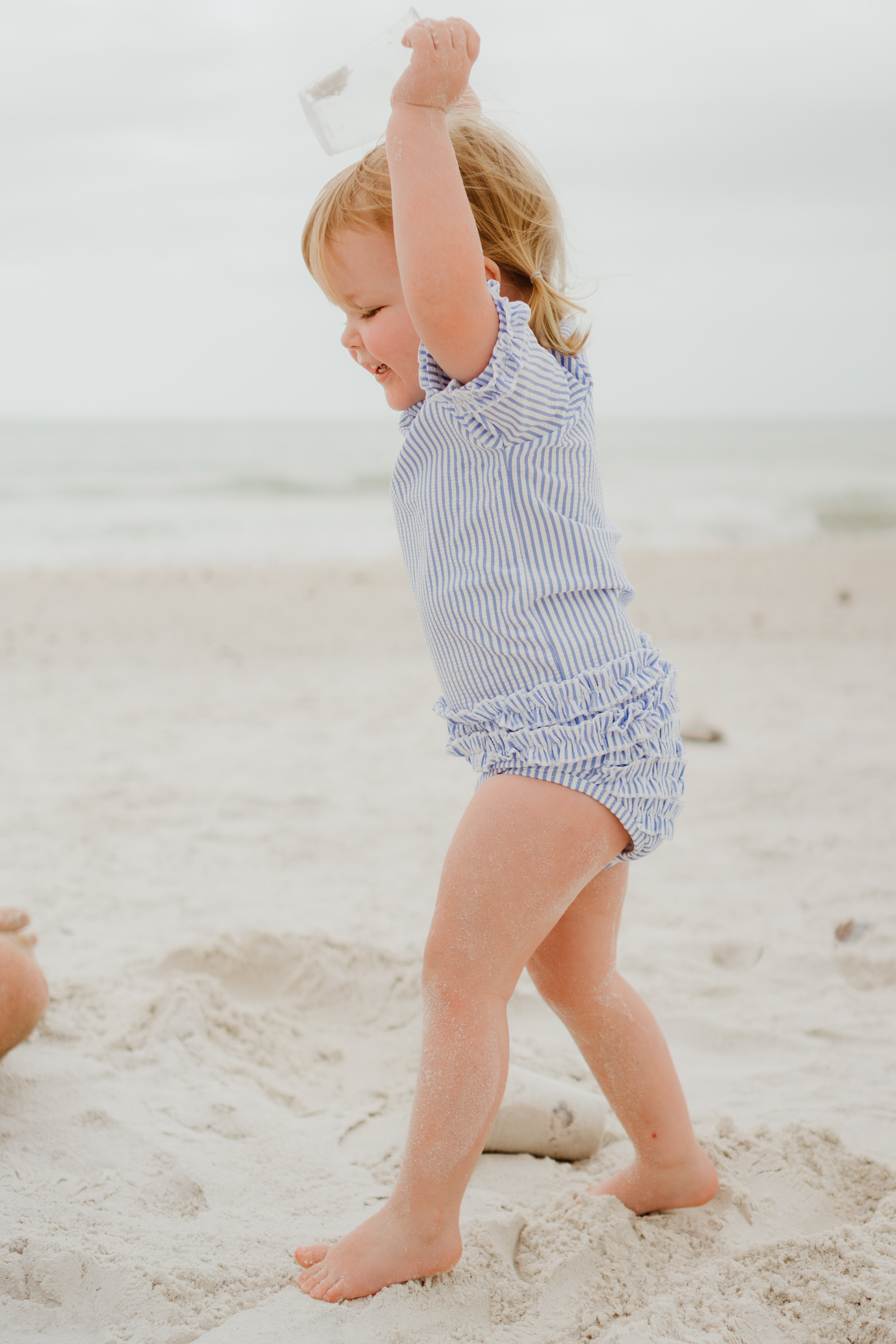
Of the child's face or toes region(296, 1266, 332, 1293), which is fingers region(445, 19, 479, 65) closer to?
the child's face

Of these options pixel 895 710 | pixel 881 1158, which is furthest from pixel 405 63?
pixel 895 710

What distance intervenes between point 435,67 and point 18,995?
1735 millimetres

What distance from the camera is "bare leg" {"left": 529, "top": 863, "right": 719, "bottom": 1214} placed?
1677mm

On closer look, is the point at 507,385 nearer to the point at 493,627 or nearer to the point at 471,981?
the point at 493,627

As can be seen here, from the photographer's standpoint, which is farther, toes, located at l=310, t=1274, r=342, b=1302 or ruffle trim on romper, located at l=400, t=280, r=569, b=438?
toes, located at l=310, t=1274, r=342, b=1302

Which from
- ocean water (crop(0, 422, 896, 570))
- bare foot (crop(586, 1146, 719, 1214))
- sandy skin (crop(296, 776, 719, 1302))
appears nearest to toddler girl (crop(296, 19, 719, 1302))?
sandy skin (crop(296, 776, 719, 1302))

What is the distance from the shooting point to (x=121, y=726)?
15.8ft

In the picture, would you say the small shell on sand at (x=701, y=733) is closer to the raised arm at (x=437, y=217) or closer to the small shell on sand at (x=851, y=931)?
the small shell on sand at (x=851, y=931)

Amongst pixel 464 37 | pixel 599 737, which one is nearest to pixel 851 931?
pixel 599 737

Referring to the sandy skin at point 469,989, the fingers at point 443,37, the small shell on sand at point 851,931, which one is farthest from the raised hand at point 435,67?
the small shell on sand at point 851,931

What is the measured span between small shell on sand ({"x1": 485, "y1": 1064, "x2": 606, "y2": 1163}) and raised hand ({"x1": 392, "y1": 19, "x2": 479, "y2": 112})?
1597 mm

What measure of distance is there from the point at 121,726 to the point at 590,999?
3549 millimetres

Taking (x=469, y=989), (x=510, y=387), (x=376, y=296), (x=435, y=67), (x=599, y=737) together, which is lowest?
(x=469, y=989)

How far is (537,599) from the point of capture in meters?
1.50
